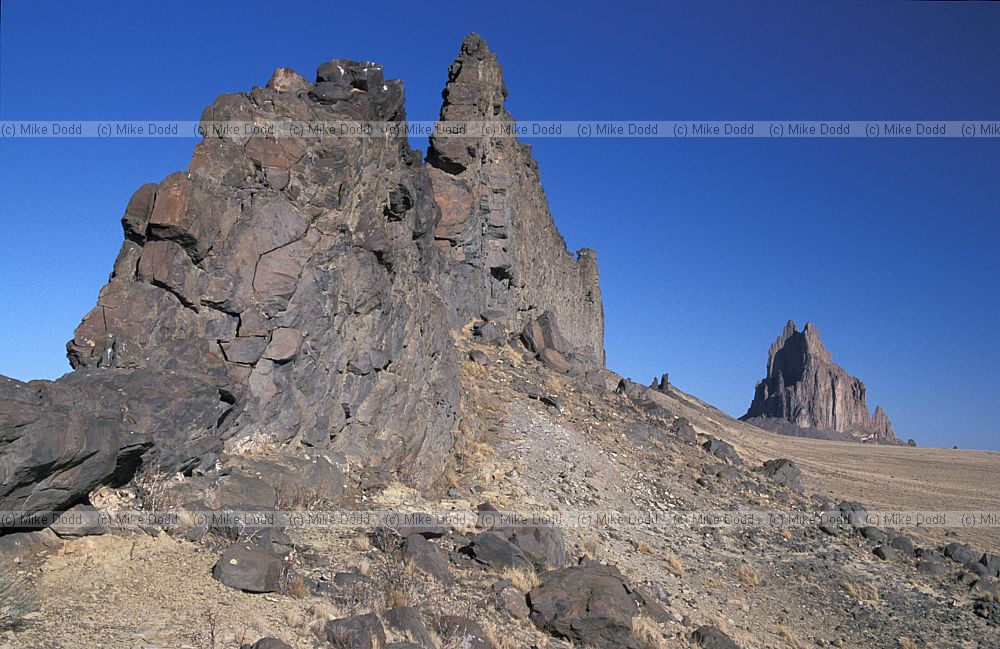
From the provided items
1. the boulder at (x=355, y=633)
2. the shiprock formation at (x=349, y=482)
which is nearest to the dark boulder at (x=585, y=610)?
the shiprock formation at (x=349, y=482)

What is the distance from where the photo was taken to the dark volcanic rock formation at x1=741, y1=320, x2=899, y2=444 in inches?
5463

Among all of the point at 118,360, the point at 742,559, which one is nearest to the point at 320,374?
the point at 118,360

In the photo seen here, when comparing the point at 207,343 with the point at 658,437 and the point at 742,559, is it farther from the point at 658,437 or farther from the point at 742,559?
the point at 658,437

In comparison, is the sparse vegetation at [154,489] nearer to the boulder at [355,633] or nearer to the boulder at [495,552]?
the boulder at [355,633]

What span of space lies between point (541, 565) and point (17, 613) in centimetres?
827

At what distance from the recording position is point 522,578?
470 inches

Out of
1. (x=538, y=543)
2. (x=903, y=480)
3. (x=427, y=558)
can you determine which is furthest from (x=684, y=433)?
(x=903, y=480)

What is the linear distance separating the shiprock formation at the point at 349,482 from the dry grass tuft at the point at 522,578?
0.25ft

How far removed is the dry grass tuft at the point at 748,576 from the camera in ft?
54.9

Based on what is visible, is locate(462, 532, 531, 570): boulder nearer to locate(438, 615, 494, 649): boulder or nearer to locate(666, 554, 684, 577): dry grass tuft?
locate(438, 615, 494, 649): boulder

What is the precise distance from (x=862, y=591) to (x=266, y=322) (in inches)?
614

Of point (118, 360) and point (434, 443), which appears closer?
point (118, 360)

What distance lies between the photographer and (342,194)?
1588 cm

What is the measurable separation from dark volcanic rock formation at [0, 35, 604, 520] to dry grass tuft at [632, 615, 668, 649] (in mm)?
6743
